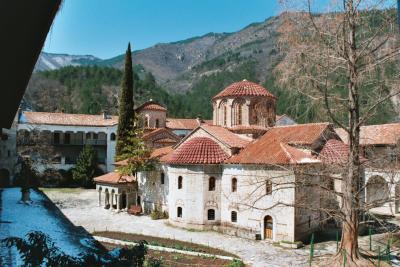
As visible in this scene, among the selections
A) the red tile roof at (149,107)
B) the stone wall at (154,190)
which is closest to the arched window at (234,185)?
the stone wall at (154,190)

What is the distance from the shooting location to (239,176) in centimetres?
2136

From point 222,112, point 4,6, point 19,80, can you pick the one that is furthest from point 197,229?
point 4,6

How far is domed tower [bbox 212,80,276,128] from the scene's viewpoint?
25266 mm

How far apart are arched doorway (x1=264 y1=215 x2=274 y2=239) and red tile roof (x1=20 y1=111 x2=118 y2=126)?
28.2 m

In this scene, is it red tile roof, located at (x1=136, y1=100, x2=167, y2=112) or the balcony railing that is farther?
the balcony railing

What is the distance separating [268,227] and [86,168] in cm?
2426

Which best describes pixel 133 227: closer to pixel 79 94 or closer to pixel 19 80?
pixel 19 80

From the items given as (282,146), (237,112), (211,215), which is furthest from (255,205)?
(237,112)

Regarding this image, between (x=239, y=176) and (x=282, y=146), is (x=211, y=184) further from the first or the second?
(x=282, y=146)

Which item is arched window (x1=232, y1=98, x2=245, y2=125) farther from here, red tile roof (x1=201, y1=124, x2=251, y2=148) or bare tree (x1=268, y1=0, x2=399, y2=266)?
bare tree (x1=268, y1=0, x2=399, y2=266)

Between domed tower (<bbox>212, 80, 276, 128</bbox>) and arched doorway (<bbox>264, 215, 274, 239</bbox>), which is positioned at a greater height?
domed tower (<bbox>212, 80, 276, 128</bbox>)

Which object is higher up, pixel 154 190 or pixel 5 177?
pixel 5 177

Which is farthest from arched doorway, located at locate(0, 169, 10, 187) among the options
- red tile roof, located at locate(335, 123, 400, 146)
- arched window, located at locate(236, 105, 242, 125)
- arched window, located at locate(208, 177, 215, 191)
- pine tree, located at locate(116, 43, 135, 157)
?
red tile roof, located at locate(335, 123, 400, 146)

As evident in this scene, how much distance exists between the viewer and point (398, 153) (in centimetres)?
1139
